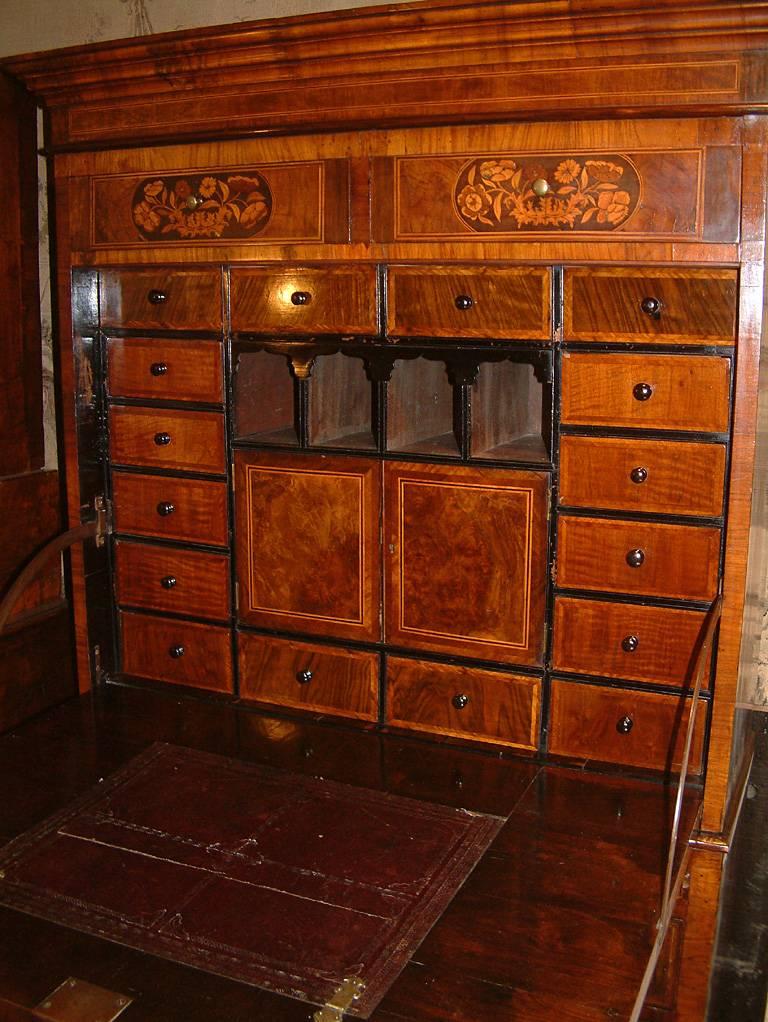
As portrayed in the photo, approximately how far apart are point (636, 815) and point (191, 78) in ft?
6.41

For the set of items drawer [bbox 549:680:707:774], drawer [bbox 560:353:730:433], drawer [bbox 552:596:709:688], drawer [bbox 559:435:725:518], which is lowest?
drawer [bbox 549:680:707:774]

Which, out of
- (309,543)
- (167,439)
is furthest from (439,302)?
(167,439)

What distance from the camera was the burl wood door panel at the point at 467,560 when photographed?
7.91ft

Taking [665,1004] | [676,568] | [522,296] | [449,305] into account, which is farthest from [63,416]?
[665,1004]

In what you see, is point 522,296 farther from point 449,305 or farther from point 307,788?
point 307,788

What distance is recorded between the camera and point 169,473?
277cm

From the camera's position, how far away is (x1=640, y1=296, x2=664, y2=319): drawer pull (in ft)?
7.16

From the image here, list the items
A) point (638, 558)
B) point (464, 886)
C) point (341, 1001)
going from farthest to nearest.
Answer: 1. point (638, 558)
2. point (464, 886)
3. point (341, 1001)

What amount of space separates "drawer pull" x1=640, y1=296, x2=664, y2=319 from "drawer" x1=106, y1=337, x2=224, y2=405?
1.05 m

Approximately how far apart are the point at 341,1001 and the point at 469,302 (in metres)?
1.44

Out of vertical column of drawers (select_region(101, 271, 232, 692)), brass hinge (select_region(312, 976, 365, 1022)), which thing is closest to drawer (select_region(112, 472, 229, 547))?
vertical column of drawers (select_region(101, 271, 232, 692))

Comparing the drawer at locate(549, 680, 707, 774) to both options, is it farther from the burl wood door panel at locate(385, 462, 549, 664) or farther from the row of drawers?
the row of drawers

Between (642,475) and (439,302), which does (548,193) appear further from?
(642,475)

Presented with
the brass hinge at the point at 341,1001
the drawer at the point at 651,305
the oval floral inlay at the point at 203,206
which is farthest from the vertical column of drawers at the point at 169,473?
the brass hinge at the point at 341,1001
